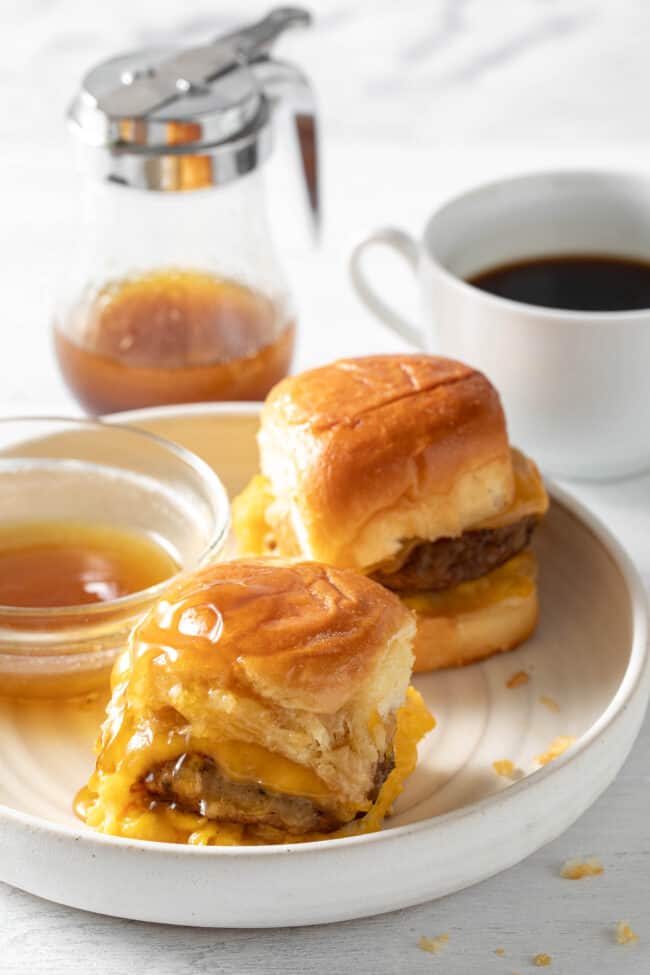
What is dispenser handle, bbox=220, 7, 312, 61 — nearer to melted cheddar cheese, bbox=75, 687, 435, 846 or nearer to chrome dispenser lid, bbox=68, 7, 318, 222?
chrome dispenser lid, bbox=68, 7, 318, 222

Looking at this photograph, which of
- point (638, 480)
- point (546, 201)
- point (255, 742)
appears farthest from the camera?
point (546, 201)

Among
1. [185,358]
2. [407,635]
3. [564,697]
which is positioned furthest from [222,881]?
[185,358]

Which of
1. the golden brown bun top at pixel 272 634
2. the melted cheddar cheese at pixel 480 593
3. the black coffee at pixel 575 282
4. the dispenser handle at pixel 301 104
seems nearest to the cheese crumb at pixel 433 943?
the golden brown bun top at pixel 272 634

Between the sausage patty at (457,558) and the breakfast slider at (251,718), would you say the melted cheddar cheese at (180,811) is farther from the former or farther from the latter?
the sausage patty at (457,558)

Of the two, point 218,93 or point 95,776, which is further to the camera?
point 218,93

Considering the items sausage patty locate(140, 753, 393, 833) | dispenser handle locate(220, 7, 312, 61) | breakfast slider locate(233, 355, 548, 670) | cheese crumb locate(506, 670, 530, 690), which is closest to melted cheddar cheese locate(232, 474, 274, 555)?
breakfast slider locate(233, 355, 548, 670)

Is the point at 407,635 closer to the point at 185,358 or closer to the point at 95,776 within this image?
the point at 95,776
